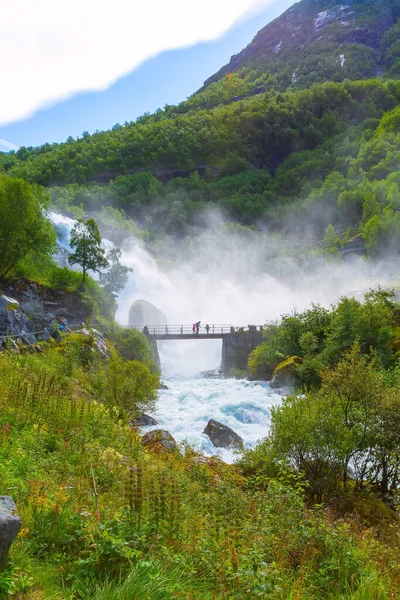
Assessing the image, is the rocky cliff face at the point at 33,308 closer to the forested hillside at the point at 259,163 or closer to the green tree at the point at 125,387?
the green tree at the point at 125,387

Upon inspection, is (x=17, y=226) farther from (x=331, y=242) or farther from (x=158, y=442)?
(x=331, y=242)

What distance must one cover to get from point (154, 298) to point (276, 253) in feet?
166

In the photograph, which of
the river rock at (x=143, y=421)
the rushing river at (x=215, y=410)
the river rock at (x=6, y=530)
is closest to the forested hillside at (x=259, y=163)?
the rushing river at (x=215, y=410)

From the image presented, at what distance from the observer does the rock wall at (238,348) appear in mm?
49906

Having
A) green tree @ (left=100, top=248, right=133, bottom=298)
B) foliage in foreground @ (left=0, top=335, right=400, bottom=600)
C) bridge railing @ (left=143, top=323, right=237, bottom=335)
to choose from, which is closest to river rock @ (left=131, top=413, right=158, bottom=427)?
foliage in foreground @ (left=0, top=335, right=400, bottom=600)

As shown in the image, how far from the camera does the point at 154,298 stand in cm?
Result: 6881

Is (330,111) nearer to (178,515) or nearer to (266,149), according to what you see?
(266,149)

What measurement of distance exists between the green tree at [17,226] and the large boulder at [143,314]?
27.2 m

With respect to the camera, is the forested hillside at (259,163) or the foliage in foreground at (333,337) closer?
the foliage in foreground at (333,337)

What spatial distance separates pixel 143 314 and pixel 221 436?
42053 mm

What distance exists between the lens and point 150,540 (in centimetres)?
493

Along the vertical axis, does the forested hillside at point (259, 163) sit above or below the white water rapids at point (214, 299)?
above

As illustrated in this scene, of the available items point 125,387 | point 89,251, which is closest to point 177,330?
point 89,251

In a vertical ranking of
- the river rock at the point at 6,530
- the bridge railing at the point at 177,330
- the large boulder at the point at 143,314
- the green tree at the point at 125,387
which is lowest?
the green tree at the point at 125,387
